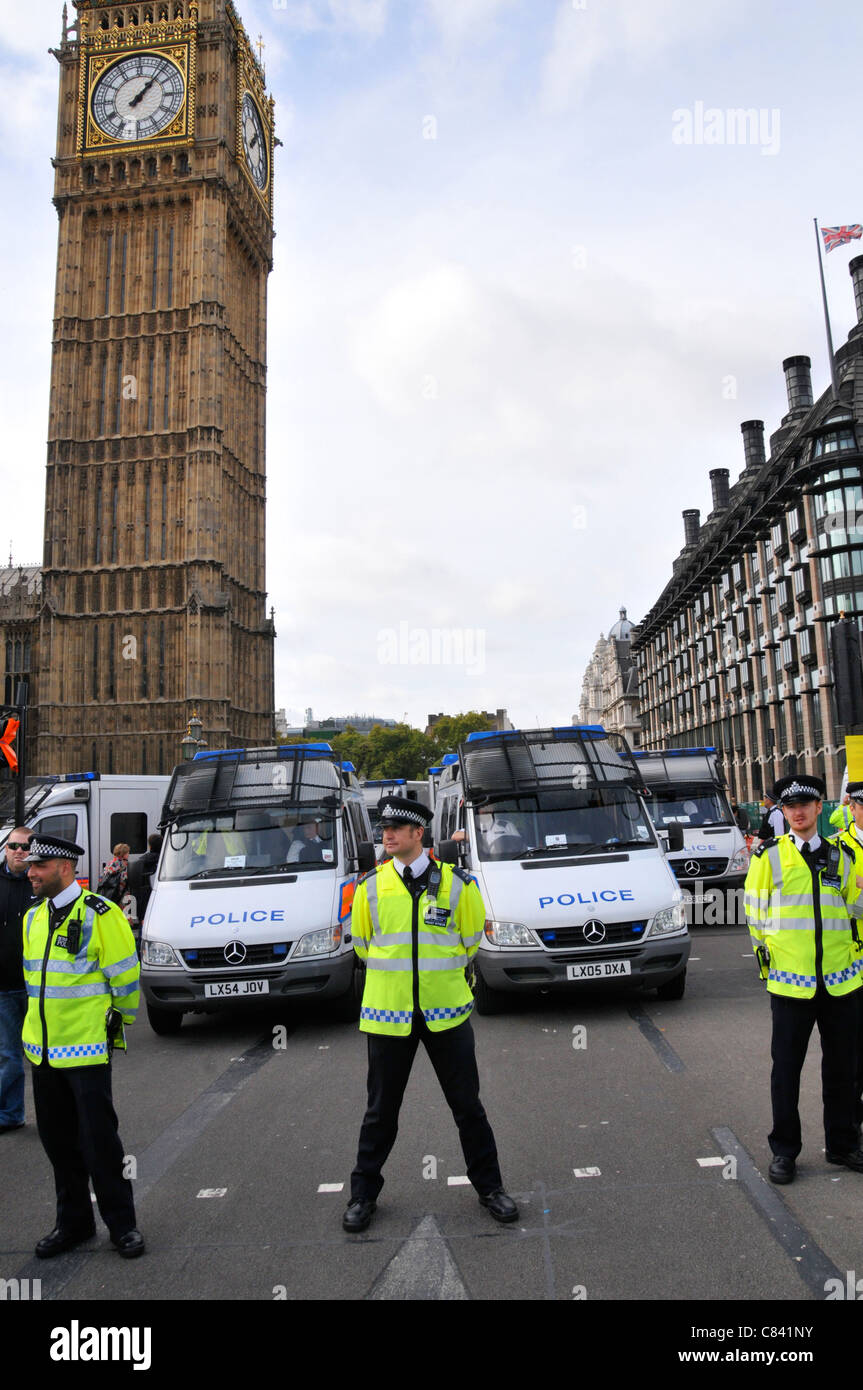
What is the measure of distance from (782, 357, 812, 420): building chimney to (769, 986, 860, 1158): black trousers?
63245mm

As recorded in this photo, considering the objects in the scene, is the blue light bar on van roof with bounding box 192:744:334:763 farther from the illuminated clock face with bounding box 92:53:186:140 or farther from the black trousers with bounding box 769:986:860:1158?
the illuminated clock face with bounding box 92:53:186:140

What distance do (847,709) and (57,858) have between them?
428 inches

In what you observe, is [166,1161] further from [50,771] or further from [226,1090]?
[50,771]

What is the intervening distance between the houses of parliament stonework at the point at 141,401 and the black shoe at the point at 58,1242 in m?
58.1

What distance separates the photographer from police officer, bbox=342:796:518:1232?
430 centimetres

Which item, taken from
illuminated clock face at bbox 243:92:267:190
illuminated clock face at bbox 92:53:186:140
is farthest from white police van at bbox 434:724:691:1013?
illuminated clock face at bbox 243:92:267:190

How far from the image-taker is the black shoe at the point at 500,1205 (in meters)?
4.16

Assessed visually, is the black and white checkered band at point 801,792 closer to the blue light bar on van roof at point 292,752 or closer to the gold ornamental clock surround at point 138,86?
the blue light bar on van roof at point 292,752

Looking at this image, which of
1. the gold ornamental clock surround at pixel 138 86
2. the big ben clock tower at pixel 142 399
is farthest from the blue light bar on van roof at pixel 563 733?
the gold ornamental clock surround at pixel 138 86

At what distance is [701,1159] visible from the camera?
4.86m

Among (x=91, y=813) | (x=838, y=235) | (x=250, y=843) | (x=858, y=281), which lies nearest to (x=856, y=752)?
(x=250, y=843)

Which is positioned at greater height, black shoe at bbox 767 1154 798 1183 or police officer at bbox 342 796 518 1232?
police officer at bbox 342 796 518 1232

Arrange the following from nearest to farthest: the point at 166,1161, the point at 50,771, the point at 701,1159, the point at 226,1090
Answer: the point at 701,1159
the point at 166,1161
the point at 226,1090
the point at 50,771
